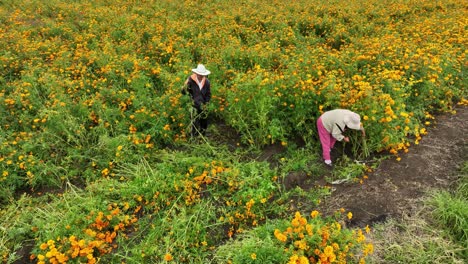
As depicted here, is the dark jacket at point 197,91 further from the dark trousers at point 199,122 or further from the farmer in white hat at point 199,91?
the dark trousers at point 199,122

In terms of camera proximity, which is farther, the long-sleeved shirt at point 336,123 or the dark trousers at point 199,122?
the dark trousers at point 199,122

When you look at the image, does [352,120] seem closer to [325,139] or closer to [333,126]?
[333,126]

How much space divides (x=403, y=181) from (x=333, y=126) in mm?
1242

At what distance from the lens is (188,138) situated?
582cm

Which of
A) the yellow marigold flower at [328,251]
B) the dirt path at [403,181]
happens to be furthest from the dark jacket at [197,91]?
the yellow marigold flower at [328,251]

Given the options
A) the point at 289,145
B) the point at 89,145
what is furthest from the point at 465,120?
the point at 89,145

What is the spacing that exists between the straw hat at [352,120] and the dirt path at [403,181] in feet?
2.69

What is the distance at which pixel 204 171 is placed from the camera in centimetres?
481

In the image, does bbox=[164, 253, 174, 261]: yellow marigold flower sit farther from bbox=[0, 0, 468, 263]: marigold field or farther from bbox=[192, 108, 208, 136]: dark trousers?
bbox=[192, 108, 208, 136]: dark trousers

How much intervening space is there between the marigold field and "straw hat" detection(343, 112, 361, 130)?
303 mm

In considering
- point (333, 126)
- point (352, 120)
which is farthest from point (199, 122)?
point (352, 120)

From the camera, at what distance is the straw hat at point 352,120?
4.61 m

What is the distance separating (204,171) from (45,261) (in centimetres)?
222

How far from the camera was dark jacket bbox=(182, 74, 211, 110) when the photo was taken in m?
5.57
